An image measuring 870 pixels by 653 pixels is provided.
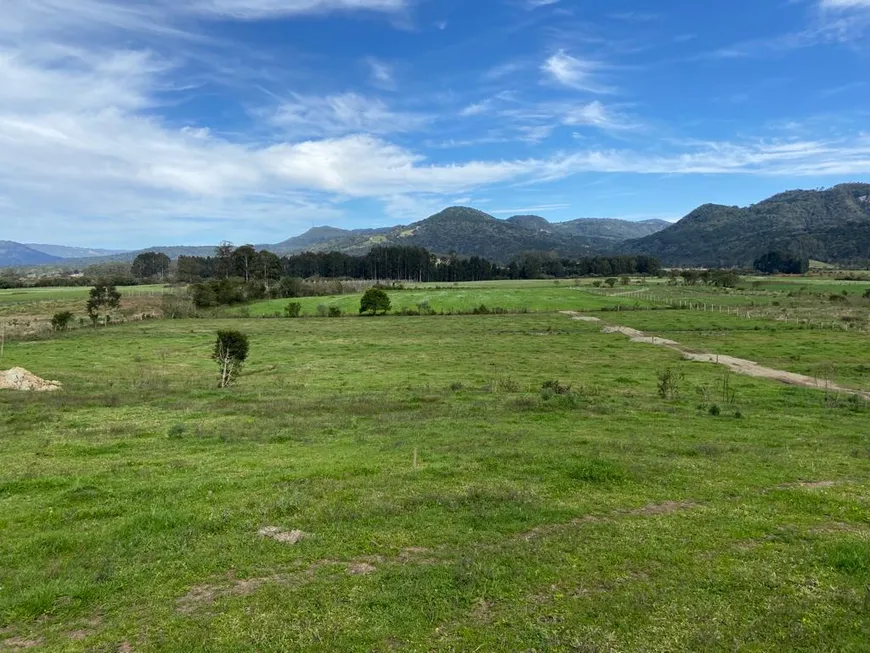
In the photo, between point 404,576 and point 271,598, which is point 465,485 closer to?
point 404,576

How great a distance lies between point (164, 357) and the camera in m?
46.9

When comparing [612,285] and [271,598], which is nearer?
[271,598]

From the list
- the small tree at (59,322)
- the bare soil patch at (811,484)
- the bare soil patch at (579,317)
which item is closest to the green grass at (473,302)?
the bare soil patch at (579,317)

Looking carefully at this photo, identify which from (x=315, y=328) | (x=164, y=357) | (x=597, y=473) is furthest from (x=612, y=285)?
(x=597, y=473)

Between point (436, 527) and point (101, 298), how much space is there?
9875 cm

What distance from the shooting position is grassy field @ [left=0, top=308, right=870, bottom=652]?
6.65 m

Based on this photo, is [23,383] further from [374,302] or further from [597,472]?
[374,302]

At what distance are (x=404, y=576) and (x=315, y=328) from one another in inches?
2774

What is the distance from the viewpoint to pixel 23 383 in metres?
28.8

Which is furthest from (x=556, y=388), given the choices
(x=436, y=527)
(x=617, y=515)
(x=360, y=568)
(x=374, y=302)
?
(x=374, y=302)

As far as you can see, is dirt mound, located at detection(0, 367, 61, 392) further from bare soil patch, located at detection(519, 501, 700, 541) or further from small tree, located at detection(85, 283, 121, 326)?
small tree, located at detection(85, 283, 121, 326)

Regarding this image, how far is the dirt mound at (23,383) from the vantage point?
1116 inches

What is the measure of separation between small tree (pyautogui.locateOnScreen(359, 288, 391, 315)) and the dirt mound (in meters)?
67.8

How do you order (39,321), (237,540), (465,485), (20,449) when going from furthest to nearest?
1. (39,321)
2. (20,449)
3. (465,485)
4. (237,540)
